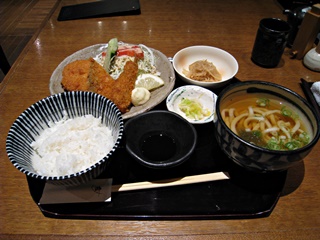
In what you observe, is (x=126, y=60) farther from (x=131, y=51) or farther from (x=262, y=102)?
(x=262, y=102)

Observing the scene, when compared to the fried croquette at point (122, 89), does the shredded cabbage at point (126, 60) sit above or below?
below

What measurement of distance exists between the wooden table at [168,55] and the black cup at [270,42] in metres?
0.07

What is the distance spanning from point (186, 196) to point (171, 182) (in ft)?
0.30

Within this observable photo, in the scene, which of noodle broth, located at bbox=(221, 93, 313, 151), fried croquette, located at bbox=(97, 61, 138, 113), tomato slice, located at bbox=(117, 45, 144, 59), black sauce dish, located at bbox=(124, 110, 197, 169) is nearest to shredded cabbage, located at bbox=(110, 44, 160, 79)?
tomato slice, located at bbox=(117, 45, 144, 59)

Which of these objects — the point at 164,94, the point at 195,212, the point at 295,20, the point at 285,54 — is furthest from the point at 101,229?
the point at 295,20

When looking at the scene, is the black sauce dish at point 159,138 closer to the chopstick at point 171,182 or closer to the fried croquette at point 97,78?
the chopstick at point 171,182

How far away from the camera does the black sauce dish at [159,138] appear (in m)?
1.17

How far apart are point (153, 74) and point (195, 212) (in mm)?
1034

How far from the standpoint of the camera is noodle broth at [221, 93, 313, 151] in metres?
1.14

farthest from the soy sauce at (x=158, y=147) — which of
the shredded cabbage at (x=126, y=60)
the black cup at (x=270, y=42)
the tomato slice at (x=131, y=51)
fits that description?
the black cup at (x=270, y=42)

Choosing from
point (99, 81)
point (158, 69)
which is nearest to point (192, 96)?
point (158, 69)

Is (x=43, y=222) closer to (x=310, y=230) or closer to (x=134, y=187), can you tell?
(x=134, y=187)

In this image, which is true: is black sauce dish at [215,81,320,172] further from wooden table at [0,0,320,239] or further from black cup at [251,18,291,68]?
black cup at [251,18,291,68]

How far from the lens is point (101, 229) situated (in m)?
1.00
